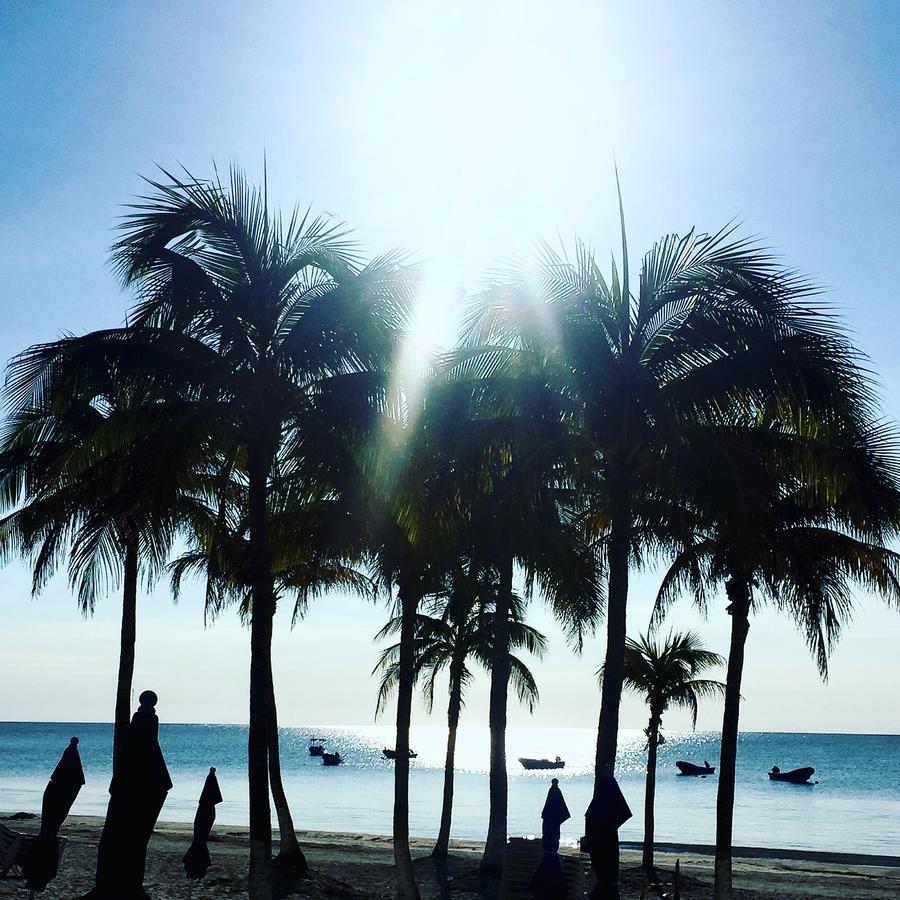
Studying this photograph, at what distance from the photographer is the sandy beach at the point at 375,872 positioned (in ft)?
68.0

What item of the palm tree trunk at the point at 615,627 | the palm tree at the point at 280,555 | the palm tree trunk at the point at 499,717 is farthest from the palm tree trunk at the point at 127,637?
the palm tree trunk at the point at 615,627

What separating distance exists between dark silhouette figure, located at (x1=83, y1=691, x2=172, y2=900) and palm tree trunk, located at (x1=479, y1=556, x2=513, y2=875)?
13.0m

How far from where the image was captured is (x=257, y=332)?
53.5 ft

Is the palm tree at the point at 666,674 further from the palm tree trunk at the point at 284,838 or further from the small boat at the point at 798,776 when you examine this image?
the small boat at the point at 798,776

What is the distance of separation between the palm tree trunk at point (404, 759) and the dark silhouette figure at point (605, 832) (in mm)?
7041

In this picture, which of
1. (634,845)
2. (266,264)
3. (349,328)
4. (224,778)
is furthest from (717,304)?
(224,778)

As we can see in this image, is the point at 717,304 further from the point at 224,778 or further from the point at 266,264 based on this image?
the point at 224,778

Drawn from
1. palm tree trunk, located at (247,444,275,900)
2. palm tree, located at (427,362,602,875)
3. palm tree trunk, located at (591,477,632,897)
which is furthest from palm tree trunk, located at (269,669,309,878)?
palm tree trunk, located at (591,477,632,897)

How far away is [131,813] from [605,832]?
5679 mm

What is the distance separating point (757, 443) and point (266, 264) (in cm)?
791

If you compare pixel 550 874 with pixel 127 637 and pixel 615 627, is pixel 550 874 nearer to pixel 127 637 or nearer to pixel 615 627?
pixel 615 627

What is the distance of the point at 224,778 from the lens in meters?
100

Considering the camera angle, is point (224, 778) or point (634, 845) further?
point (224, 778)

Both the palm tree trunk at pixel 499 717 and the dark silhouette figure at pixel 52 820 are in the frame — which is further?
the palm tree trunk at pixel 499 717
